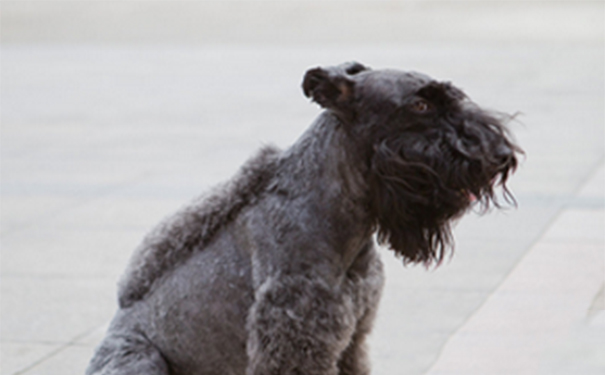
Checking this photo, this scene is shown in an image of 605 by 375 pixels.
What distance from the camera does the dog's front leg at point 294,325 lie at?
3.27 meters

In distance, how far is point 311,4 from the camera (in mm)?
30422

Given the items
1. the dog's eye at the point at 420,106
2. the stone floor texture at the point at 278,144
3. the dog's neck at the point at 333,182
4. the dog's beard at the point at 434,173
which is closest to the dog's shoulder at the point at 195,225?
the dog's neck at the point at 333,182

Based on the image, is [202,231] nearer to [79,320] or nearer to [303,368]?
[303,368]

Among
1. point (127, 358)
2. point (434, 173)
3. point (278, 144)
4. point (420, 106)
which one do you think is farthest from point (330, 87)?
point (278, 144)

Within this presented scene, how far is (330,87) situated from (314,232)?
0.47m

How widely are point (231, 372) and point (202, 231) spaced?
0.49m

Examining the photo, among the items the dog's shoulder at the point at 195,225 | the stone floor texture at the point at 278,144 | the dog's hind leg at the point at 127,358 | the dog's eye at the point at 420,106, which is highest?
the dog's eye at the point at 420,106

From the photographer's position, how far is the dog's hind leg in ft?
11.2

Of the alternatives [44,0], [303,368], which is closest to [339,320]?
[303,368]

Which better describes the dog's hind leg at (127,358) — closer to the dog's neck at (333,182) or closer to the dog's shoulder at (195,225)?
the dog's shoulder at (195,225)

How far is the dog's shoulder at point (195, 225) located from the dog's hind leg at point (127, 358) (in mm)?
152

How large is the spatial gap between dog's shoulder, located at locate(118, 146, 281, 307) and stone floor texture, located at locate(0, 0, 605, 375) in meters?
1.00

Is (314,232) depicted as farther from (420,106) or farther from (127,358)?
(127,358)

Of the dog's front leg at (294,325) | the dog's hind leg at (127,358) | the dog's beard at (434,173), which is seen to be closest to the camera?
the dog's beard at (434,173)
